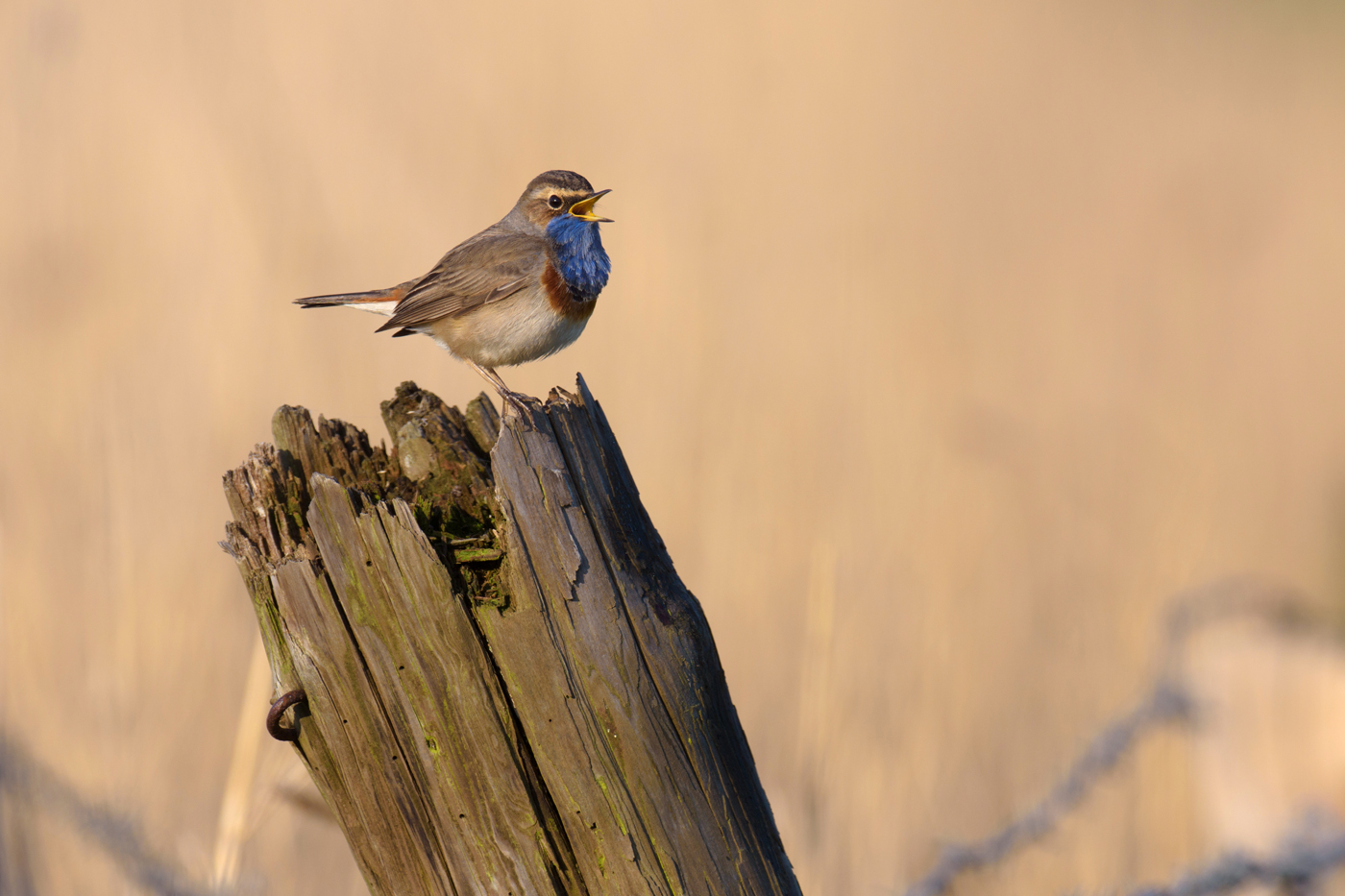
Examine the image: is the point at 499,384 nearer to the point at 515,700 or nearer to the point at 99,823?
the point at 99,823

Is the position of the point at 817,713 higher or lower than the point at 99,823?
→ lower

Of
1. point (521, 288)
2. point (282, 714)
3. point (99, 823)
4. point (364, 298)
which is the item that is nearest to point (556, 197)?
point (521, 288)

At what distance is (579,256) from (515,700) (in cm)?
259

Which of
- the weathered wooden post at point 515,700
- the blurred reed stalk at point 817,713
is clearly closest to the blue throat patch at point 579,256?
the blurred reed stalk at point 817,713

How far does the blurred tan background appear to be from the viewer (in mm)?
4285

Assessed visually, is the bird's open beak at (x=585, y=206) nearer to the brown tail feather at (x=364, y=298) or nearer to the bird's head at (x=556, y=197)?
the bird's head at (x=556, y=197)

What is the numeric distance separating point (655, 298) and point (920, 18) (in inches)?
222

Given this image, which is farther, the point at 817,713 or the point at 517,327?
the point at 817,713

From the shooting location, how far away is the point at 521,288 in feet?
12.6

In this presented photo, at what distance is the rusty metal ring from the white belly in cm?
227

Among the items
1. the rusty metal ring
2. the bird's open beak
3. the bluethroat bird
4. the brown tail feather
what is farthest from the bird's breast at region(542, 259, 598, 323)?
the rusty metal ring

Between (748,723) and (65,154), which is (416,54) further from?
(748,723)

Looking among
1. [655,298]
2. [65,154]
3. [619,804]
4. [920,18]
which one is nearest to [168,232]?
[65,154]

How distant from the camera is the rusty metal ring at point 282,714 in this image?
5.44 feet
